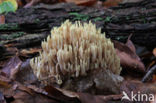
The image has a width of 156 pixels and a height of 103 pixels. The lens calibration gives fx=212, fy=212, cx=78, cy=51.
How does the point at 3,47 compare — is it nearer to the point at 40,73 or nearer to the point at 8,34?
the point at 8,34

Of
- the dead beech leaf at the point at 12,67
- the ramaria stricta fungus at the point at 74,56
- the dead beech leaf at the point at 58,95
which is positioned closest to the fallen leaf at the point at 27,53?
the dead beech leaf at the point at 12,67

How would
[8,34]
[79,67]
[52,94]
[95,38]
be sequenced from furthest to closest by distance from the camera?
[8,34], [95,38], [79,67], [52,94]

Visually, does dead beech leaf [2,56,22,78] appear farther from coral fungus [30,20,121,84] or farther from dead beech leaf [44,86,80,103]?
dead beech leaf [44,86,80,103]

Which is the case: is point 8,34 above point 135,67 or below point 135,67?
above

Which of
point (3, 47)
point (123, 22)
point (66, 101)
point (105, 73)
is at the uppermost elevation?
point (123, 22)

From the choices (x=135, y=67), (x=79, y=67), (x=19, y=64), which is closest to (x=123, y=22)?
→ (x=135, y=67)

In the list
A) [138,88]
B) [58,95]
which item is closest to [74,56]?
[58,95]
